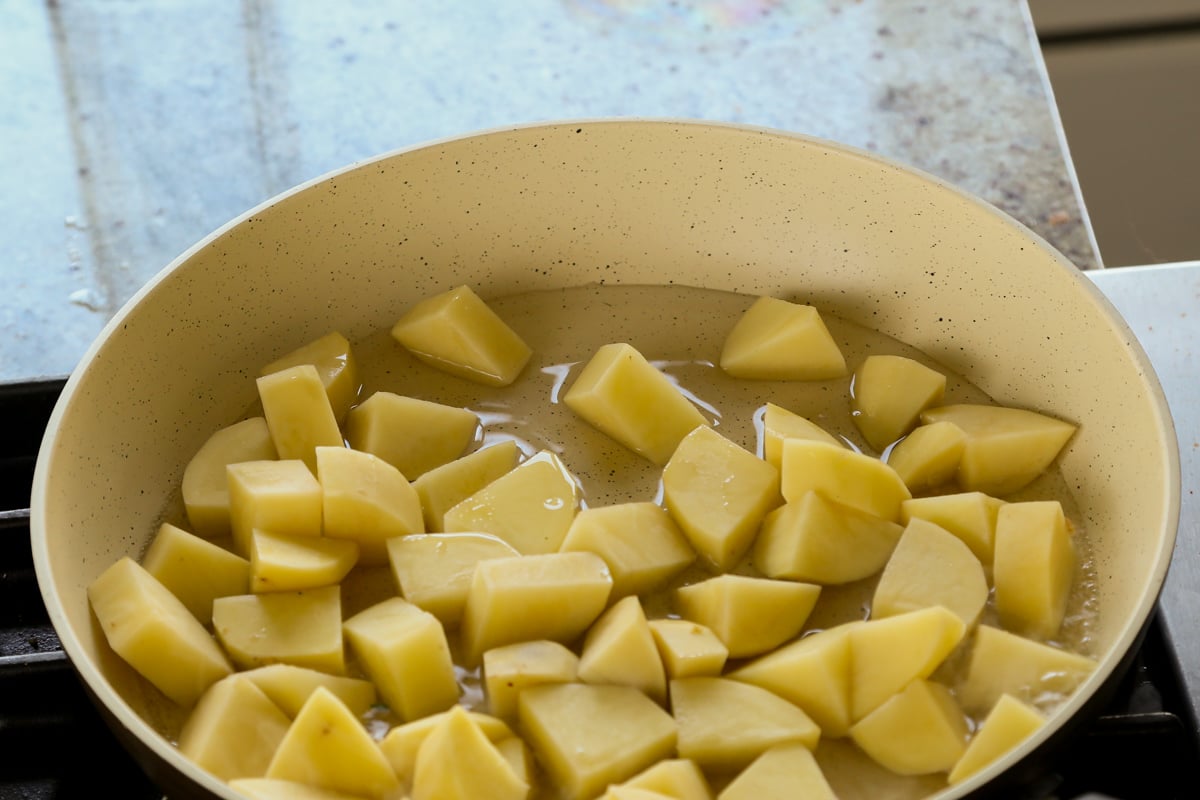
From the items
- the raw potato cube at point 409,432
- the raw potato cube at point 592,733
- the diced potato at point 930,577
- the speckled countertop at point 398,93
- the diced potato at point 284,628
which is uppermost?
the speckled countertop at point 398,93

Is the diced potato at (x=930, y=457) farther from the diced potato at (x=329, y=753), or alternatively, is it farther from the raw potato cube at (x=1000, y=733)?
the diced potato at (x=329, y=753)

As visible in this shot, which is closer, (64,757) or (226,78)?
(64,757)

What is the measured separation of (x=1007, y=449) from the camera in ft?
3.26

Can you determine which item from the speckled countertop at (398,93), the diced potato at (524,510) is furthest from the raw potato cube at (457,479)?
the speckled countertop at (398,93)

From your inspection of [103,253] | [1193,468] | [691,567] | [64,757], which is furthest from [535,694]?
[103,253]

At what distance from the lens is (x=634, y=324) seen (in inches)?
44.9

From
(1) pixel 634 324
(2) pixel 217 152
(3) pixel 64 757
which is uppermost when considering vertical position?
(2) pixel 217 152

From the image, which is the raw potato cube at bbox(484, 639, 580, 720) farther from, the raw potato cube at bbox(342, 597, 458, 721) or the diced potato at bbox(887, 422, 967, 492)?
the diced potato at bbox(887, 422, 967, 492)

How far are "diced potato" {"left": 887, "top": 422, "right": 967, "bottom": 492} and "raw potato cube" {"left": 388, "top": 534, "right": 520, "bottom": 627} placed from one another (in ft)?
1.10

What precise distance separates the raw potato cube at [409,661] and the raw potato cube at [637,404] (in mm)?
261

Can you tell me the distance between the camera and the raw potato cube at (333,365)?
105 centimetres

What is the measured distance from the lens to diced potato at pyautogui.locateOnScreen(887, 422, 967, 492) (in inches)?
38.6

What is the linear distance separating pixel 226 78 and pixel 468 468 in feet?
2.75

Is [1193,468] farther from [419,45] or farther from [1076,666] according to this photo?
[419,45]
